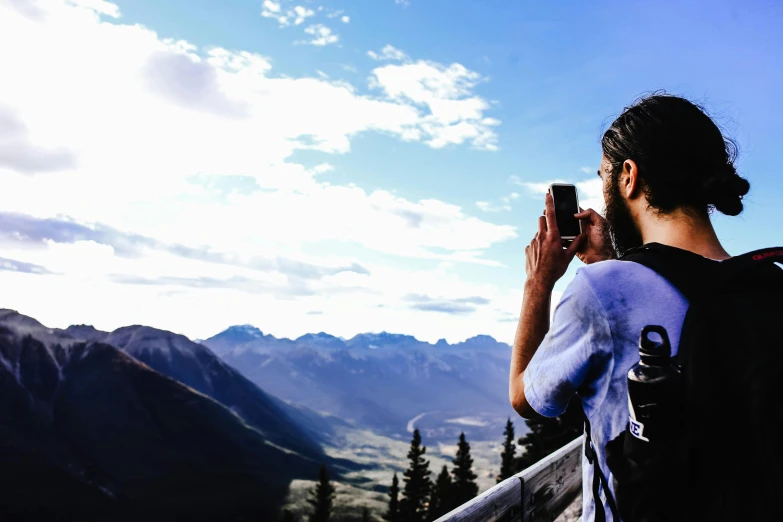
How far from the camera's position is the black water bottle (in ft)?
5.73

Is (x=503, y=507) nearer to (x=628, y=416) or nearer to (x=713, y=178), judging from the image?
(x=628, y=416)

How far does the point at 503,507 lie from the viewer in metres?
4.23

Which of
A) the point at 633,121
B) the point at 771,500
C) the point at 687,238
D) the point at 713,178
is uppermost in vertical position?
the point at 633,121

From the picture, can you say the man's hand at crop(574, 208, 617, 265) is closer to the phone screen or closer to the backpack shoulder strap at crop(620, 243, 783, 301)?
the phone screen

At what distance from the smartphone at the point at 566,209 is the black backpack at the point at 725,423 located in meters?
0.93

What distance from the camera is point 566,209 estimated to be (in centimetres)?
279

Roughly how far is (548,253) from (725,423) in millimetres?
1038

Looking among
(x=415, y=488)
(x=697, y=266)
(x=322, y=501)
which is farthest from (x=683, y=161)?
(x=322, y=501)

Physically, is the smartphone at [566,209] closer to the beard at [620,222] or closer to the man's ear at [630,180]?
the beard at [620,222]

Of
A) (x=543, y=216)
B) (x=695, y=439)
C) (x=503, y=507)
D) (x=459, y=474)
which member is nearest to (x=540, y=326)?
(x=543, y=216)

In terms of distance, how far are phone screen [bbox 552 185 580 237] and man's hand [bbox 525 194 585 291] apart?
6cm

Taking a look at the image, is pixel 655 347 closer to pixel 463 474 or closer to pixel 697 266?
pixel 697 266

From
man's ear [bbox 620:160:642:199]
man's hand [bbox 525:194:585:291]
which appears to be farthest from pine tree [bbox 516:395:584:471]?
man's ear [bbox 620:160:642:199]

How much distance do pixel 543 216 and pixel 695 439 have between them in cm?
124
